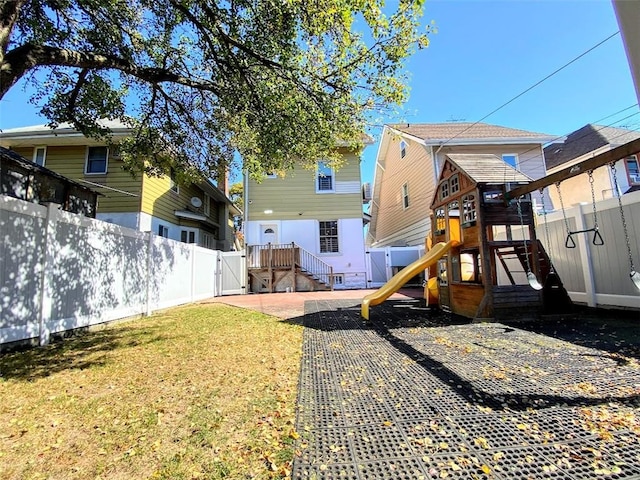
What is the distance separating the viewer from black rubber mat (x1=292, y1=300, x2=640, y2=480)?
171 cm

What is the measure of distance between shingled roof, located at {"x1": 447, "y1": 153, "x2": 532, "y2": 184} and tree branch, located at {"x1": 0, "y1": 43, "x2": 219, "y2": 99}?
19.2 ft

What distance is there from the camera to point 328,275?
13734mm

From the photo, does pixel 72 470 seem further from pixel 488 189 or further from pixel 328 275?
pixel 328 275

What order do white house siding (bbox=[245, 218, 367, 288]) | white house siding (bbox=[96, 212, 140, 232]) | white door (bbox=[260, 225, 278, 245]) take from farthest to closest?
white door (bbox=[260, 225, 278, 245]), white house siding (bbox=[245, 218, 367, 288]), white house siding (bbox=[96, 212, 140, 232])

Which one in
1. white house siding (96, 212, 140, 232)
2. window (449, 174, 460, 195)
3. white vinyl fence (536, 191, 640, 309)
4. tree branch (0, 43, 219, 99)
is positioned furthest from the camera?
white house siding (96, 212, 140, 232)

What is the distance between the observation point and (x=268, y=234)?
14289mm

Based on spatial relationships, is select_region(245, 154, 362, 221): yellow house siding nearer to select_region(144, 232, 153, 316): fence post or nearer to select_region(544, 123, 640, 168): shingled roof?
select_region(144, 232, 153, 316): fence post

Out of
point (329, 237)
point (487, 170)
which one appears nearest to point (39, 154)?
point (329, 237)

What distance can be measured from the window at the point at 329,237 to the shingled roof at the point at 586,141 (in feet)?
40.9

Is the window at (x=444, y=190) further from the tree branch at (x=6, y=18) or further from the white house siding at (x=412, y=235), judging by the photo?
the tree branch at (x=6, y=18)

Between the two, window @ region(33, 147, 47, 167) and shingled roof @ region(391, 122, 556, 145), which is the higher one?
shingled roof @ region(391, 122, 556, 145)

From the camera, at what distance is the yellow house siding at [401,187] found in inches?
550

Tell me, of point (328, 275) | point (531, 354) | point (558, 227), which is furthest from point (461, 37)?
point (328, 275)

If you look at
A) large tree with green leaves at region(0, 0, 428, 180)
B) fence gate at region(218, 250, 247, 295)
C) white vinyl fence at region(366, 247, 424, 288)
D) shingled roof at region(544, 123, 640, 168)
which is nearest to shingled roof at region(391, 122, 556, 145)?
shingled roof at region(544, 123, 640, 168)
